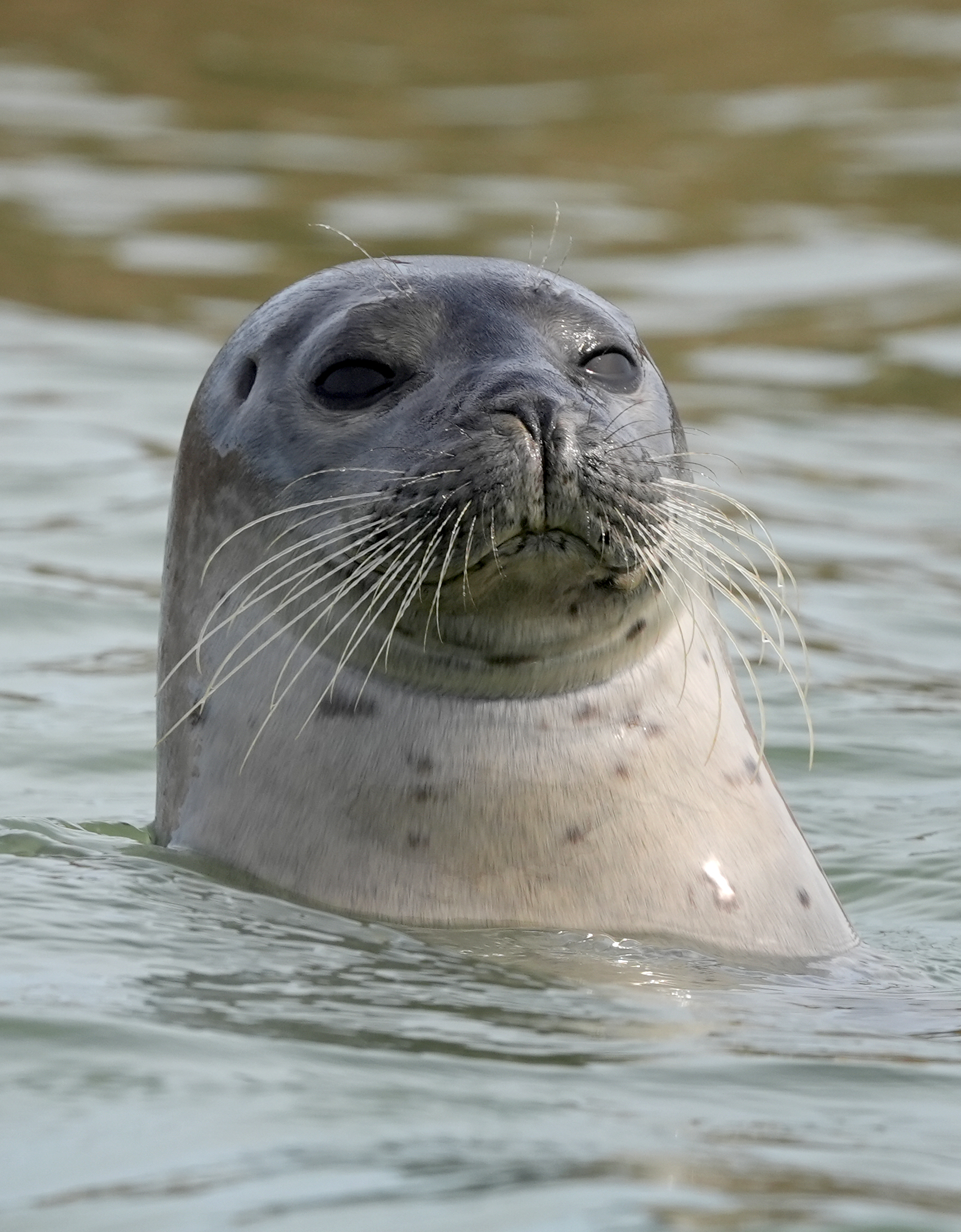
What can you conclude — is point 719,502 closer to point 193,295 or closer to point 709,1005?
point 193,295

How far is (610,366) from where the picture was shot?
4.36m

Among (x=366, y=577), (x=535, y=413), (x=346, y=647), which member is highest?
(x=535, y=413)

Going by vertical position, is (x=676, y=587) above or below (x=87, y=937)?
above

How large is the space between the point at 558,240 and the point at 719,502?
12.2 ft

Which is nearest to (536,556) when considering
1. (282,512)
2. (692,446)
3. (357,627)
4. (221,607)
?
(357,627)

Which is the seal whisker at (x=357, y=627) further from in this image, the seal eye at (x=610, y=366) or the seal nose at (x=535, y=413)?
the seal eye at (x=610, y=366)

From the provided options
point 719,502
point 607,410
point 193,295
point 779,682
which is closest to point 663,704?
point 607,410

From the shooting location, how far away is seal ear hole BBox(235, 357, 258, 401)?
178 inches

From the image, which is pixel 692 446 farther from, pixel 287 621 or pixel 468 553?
pixel 468 553

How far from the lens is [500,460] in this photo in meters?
3.79

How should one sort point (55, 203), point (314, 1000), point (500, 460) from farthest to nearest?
point (55, 203) < point (500, 460) < point (314, 1000)

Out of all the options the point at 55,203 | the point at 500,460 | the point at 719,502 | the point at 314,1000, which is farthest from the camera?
the point at 55,203

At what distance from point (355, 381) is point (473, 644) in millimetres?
535

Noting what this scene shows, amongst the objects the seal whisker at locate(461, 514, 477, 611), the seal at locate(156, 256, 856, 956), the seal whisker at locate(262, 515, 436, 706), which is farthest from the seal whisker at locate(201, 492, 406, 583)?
the seal whisker at locate(461, 514, 477, 611)
